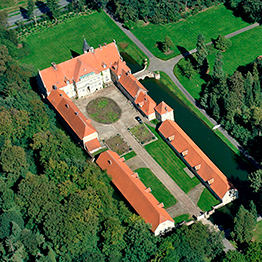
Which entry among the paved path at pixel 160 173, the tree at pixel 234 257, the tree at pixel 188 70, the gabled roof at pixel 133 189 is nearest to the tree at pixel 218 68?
the tree at pixel 188 70

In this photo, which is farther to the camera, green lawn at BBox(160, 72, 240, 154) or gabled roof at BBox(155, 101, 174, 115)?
gabled roof at BBox(155, 101, 174, 115)

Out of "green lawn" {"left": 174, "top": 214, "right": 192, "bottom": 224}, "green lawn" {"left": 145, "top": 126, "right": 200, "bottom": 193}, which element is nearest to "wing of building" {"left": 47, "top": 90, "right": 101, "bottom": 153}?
"green lawn" {"left": 145, "top": 126, "right": 200, "bottom": 193}

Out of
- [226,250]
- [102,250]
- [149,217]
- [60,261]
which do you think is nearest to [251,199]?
[226,250]

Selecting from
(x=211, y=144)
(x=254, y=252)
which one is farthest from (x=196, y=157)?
(x=254, y=252)

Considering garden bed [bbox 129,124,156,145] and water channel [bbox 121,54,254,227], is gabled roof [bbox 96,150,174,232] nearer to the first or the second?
garden bed [bbox 129,124,156,145]

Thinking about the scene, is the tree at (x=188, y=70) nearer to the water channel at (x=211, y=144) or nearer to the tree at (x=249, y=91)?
the water channel at (x=211, y=144)
